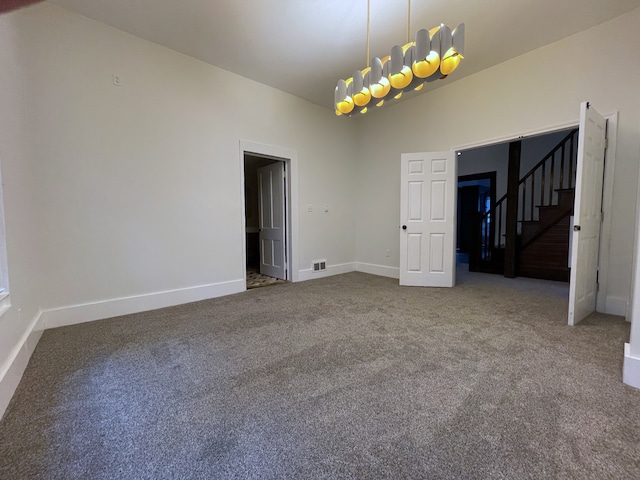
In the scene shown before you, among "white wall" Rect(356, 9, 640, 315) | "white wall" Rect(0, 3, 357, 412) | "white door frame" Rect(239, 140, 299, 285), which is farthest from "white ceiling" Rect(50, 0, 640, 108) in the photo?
"white door frame" Rect(239, 140, 299, 285)

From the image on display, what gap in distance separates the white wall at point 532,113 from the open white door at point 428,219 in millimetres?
418

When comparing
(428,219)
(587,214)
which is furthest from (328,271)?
(587,214)

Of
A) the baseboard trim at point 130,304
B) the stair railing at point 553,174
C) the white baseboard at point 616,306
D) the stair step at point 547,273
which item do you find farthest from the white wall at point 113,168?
the stair step at point 547,273

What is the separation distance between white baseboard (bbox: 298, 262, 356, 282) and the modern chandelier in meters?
2.70

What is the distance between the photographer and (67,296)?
8.53 feet

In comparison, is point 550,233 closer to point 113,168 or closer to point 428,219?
point 428,219

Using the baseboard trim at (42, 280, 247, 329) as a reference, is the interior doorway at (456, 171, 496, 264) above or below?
above

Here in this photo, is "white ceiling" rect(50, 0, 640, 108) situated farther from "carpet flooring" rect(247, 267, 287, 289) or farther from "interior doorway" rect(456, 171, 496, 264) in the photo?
"interior doorway" rect(456, 171, 496, 264)

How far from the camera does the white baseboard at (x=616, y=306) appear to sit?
272 centimetres

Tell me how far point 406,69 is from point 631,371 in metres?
2.40

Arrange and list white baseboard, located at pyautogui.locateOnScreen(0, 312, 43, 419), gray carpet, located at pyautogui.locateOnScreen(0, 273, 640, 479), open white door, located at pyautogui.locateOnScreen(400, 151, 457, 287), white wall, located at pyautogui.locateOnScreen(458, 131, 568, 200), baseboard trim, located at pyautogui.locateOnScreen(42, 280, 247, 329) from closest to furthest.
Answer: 1. gray carpet, located at pyautogui.locateOnScreen(0, 273, 640, 479)
2. white baseboard, located at pyautogui.locateOnScreen(0, 312, 43, 419)
3. baseboard trim, located at pyautogui.locateOnScreen(42, 280, 247, 329)
4. open white door, located at pyautogui.locateOnScreen(400, 151, 457, 287)
5. white wall, located at pyautogui.locateOnScreen(458, 131, 568, 200)

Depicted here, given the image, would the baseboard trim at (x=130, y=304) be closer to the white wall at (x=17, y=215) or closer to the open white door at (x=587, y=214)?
the white wall at (x=17, y=215)

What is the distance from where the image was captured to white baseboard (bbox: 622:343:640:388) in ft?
5.14

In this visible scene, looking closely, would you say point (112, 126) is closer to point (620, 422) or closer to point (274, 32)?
point (274, 32)
